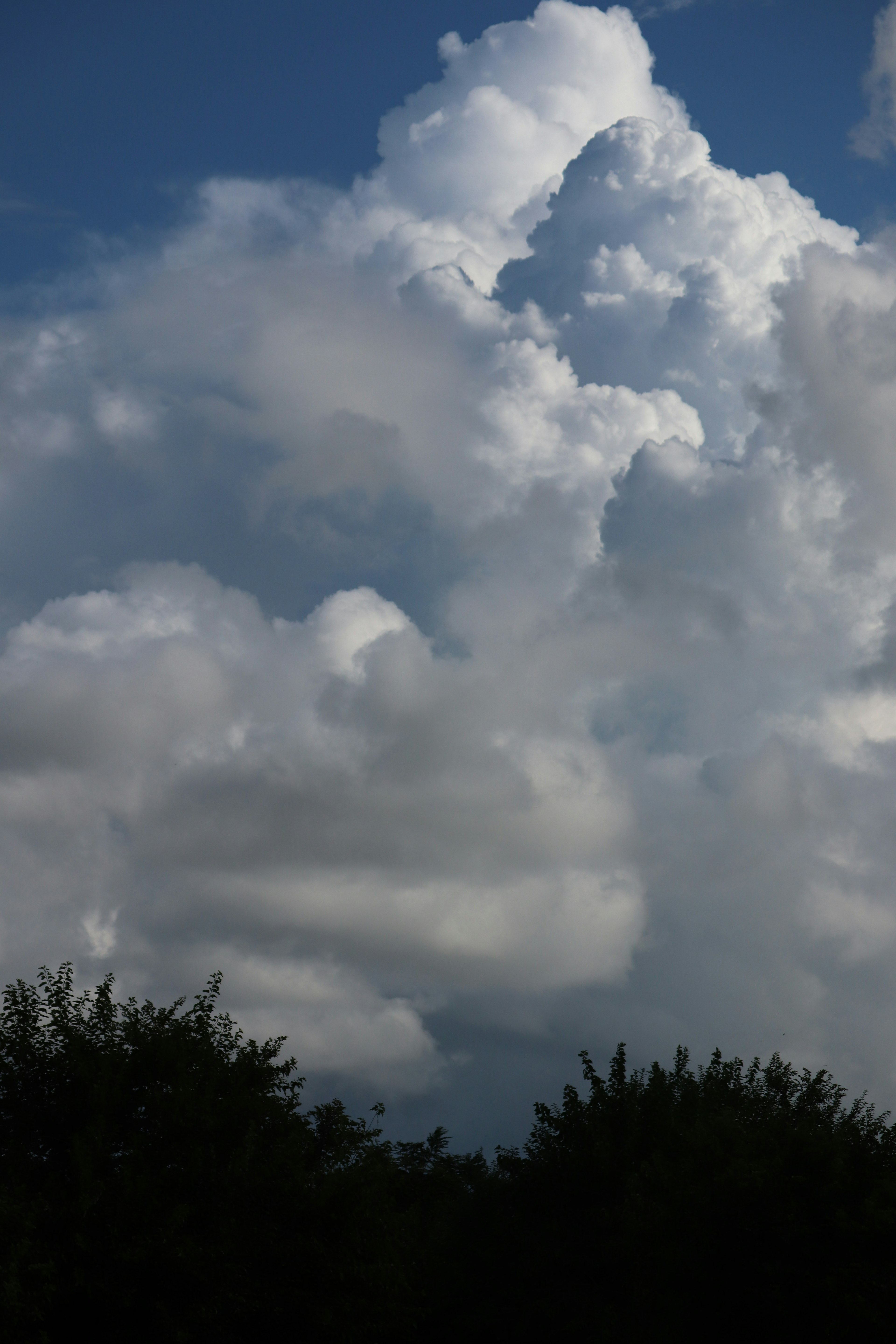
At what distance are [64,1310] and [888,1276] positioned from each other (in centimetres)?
1751

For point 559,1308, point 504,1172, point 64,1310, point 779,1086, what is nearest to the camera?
point 64,1310

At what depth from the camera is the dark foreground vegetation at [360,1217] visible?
22.8 metres

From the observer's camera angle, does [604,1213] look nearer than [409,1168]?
Yes

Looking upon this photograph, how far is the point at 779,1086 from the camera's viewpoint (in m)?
48.2

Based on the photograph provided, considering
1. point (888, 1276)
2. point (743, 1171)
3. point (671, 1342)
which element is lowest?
point (671, 1342)

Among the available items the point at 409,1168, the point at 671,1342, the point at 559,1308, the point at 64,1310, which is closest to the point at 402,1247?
the point at 559,1308

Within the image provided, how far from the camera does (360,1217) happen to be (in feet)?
84.7

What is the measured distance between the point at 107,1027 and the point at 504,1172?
15008 millimetres

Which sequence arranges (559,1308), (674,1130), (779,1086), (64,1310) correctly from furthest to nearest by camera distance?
(779,1086)
(674,1130)
(559,1308)
(64,1310)

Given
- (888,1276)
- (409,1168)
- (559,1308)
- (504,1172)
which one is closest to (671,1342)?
(559,1308)

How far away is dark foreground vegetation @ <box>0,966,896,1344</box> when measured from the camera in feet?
74.7

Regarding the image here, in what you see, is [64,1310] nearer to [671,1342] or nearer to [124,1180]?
[124,1180]

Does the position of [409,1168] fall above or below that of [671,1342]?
above

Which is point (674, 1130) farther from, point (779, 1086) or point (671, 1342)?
point (779, 1086)
